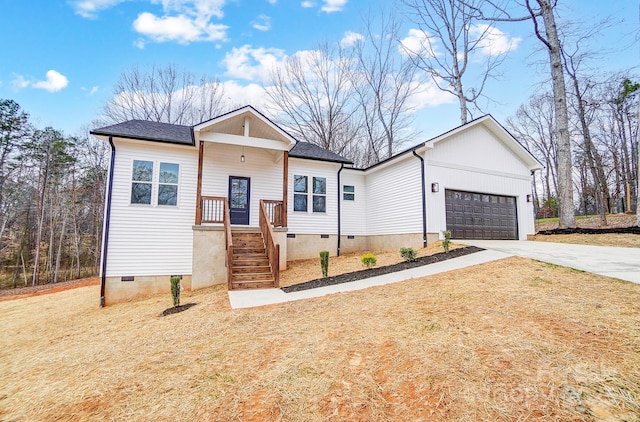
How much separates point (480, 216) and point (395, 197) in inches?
142

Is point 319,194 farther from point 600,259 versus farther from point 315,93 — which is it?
point 315,93

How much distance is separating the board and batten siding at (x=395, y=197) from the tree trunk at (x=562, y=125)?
278 inches

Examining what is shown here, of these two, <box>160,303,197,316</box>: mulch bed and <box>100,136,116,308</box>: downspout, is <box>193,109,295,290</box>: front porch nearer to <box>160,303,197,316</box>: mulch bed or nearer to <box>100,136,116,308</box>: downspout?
<box>160,303,197,316</box>: mulch bed

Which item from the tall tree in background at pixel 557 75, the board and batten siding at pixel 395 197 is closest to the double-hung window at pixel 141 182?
the board and batten siding at pixel 395 197

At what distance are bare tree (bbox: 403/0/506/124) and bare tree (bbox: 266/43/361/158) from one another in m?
5.45

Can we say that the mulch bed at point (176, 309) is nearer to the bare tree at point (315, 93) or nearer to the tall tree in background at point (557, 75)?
the tall tree in background at point (557, 75)

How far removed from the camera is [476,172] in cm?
1212

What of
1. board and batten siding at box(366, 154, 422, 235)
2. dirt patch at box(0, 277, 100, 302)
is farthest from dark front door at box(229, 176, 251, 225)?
dirt patch at box(0, 277, 100, 302)

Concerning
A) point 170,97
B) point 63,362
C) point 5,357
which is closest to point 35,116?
point 170,97

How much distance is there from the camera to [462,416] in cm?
209

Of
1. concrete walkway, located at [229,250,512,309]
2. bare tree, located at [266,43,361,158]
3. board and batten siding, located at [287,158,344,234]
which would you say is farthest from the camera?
bare tree, located at [266,43,361,158]

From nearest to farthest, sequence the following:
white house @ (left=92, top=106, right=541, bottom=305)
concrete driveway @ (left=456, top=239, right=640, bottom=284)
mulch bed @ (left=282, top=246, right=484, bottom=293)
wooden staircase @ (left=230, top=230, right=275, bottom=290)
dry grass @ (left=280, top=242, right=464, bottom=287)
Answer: concrete driveway @ (left=456, top=239, right=640, bottom=284) < mulch bed @ (left=282, top=246, right=484, bottom=293) < wooden staircase @ (left=230, top=230, right=275, bottom=290) < dry grass @ (left=280, top=242, right=464, bottom=287) < white house @ (left=92, top=106, right=541, bottom=305)

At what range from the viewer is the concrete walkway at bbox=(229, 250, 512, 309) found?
20.1 ft

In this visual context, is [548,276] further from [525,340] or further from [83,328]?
[83,328]
